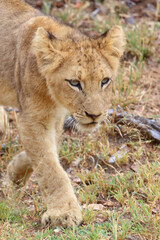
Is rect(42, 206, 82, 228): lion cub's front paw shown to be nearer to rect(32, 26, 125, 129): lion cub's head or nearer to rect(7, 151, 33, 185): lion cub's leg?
rect(32, 26, 125, 129): lion cub's head

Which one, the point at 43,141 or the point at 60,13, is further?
the point at 60,13

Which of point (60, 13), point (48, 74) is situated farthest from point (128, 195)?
point (60, 13)

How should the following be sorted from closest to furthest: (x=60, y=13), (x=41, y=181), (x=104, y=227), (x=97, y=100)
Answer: (x=104, y=227) < (x=97, y=100) < (x=41, y=181) < (x=60, y=13)

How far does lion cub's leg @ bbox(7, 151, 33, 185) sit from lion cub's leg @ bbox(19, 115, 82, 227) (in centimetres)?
58

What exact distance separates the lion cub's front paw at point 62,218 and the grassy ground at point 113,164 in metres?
0.08

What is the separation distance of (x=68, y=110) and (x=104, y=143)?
58.3 inches

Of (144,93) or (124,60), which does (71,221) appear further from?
(124,60)

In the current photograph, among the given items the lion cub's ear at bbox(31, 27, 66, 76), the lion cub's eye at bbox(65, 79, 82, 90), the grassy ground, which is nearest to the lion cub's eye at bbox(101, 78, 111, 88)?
the lion cub's eye at bbox(65, 79, 82, 90)

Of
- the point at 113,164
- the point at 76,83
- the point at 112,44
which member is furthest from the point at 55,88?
the point at 113,164

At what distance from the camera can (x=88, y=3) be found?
28.7 ft

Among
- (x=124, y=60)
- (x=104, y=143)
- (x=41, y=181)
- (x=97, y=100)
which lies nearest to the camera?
(x=97, y=100)

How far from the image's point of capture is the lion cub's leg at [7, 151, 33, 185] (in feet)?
17.2

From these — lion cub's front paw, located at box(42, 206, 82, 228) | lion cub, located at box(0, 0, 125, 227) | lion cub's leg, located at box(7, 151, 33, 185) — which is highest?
lion cub, located at box(0, 0, 125, 227)

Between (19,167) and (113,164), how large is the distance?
3.64 ft
